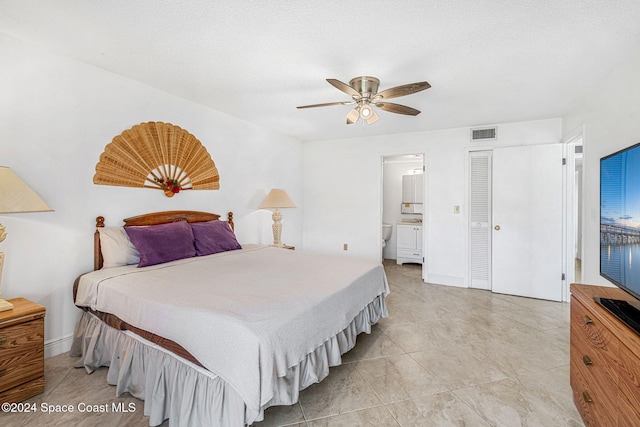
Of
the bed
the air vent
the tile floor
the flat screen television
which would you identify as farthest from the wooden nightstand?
the air vent

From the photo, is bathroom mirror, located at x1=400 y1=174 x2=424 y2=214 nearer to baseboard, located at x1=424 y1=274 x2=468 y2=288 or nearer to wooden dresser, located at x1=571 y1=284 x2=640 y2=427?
baseboard, located at x1=424 y1=274 x2=468 y2=288

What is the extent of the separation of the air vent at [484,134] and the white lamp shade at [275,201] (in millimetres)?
2854

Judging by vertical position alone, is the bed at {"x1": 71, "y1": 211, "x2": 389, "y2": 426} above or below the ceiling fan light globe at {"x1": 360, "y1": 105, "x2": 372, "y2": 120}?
below

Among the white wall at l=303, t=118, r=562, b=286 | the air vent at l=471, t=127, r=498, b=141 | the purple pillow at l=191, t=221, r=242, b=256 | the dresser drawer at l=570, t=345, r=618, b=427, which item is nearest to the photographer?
the dresser drawer at l=570, t=345, r=618, b=427

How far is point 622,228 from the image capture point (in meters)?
1.61

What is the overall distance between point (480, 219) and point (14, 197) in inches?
192

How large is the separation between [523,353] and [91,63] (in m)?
4.39

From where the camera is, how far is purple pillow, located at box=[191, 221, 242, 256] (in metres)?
3.16

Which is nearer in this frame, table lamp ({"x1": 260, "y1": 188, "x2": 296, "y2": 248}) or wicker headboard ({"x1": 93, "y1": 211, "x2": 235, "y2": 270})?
wicker headboard ({"x1": 93, "y1": 211, "x2": 235, "y2": 270})

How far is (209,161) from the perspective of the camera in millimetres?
3658

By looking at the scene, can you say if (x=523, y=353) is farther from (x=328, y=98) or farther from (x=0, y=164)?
(x=0, y=164)

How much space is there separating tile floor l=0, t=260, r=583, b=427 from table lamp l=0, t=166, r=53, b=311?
2.71ft

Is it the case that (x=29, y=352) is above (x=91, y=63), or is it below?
below

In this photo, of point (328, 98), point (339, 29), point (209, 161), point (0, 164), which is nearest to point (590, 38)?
point (339, 29)
